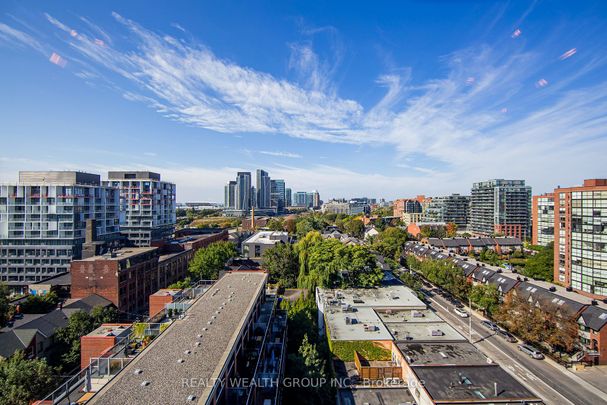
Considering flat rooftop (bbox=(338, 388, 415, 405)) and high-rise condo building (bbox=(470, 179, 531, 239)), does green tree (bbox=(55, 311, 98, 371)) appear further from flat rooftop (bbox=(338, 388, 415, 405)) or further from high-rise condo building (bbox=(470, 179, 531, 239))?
high-rise condo building (bbox=(470, 179, 531, 239))

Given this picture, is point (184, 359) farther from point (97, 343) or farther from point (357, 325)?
point (357, 325)

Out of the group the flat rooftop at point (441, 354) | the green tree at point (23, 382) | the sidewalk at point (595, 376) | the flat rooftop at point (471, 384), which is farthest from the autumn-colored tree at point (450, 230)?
the green tree at point (23, 382)

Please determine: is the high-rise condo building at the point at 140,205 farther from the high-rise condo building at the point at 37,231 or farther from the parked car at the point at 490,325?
the parked car at the point at 490,325

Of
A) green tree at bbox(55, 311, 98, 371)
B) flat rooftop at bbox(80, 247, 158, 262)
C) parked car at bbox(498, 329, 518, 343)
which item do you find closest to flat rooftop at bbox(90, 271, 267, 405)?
green tree at bbox(55, 311, 98, 371)

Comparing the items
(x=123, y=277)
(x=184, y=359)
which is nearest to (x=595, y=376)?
(x=184, y=359)

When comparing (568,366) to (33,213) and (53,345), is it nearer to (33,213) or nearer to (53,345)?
(53,345)

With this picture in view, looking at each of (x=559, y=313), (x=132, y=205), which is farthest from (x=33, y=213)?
(x=559, y=313)

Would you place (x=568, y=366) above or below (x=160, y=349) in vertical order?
below
